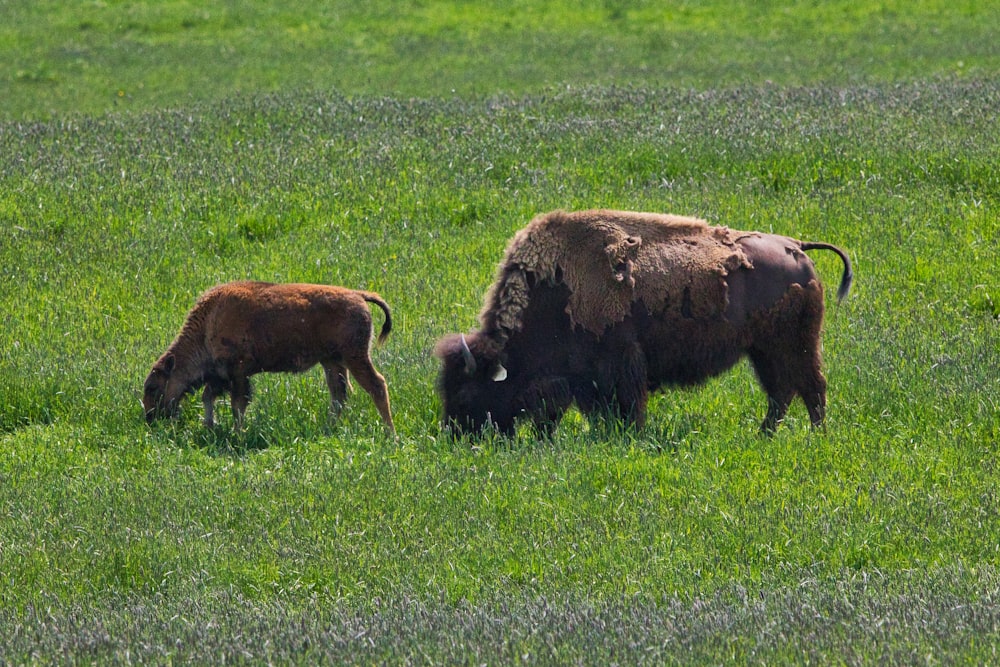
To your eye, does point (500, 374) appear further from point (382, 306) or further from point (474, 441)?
point (382, 306)

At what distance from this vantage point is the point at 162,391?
9.66 meters

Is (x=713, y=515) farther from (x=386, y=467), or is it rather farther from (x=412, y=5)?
(x=412, y=5)

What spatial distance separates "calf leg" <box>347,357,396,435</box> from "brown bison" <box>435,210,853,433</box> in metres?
0.53

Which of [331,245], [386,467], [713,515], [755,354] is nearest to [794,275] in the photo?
[755,354]

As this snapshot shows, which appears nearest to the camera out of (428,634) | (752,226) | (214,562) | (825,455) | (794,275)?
(428,634)

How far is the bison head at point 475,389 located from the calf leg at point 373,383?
1.83 ft

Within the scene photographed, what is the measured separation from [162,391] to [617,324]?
342 centimetres

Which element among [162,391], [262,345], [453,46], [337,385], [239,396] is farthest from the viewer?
[453,46]

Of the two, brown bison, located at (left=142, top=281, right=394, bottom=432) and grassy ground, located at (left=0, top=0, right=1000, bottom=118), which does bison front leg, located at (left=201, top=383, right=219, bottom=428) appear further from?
grassy ground, located at (left=0, top=0, right=1000, bottom=118)

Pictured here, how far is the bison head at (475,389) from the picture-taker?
9.05 meters

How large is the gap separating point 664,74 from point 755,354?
17.9 meters

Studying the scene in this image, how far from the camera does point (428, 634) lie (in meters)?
5.70

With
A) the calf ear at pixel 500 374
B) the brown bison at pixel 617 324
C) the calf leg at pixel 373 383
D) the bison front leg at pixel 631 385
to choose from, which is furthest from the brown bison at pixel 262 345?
the bison front leg at pixel 631 385

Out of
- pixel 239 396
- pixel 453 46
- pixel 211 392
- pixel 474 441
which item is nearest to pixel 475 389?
pixel 474 441
